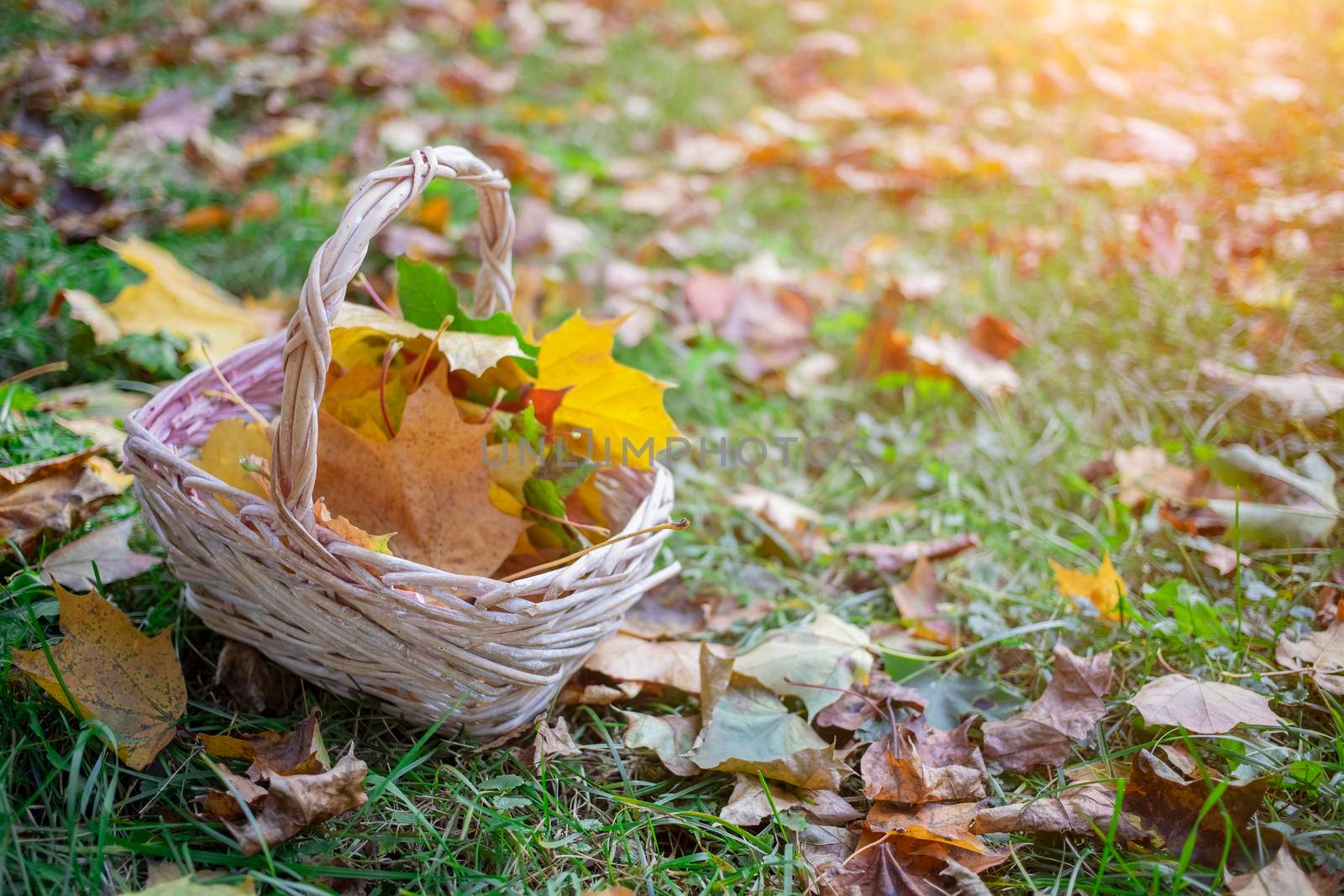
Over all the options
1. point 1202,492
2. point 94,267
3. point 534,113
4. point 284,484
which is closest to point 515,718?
point 284,484

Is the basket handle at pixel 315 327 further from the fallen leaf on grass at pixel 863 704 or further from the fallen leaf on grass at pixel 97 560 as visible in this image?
the fallen leaf on grass at pixel 863 704

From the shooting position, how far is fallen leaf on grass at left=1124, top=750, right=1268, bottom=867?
85 centimetres

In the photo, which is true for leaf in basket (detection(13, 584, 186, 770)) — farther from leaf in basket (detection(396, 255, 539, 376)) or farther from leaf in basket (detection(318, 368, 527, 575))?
leaf in basket (detection(396, 255, 539, 376))

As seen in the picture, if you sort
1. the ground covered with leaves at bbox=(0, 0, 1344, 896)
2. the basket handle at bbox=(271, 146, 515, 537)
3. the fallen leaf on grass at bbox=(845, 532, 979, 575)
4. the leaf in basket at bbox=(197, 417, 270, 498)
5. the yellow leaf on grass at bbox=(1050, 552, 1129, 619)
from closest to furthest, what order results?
the basket handle at bbox=(271, 146, 515, 537) < the ground covered with leaves at bbox=(0, 0, 1344, 896) < the leaf in basket at bbox=(197, 417, 270, 498) < the yellow leaf on grass at bbox=(1050, 552, 1129, 619) < the fallen leaf on grass at bbox=(845, 532, 979, 575)

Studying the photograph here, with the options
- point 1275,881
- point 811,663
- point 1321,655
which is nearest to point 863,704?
point 811,663

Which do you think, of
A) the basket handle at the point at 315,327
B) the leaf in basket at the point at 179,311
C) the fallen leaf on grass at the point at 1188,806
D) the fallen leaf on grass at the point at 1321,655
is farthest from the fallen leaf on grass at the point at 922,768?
the leaf in basket at the point at 179,311

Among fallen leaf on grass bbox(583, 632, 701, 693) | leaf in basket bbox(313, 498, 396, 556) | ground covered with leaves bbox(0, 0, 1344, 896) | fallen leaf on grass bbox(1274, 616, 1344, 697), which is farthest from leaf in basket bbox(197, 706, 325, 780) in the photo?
fallen leaf on grass bbox(1274, 616, 1344, 697)

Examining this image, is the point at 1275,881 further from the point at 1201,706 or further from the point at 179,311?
the point at 179,311

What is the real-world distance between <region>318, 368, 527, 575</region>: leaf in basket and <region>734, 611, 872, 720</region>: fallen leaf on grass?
35cm

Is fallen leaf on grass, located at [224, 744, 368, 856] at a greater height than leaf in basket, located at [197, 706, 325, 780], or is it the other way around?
fallen leaf on grass, located at [224, 744, 368, 856]

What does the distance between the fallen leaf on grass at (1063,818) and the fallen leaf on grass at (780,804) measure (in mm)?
141

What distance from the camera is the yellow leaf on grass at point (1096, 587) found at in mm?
1160

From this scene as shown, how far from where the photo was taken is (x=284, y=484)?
0.80 m

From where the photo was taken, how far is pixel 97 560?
1.04 m
